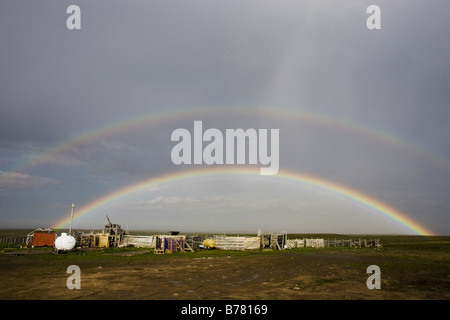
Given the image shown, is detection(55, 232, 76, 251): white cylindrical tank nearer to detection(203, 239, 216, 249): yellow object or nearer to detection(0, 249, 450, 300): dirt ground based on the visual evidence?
detection(0, 249, 450, 300): dirt ground

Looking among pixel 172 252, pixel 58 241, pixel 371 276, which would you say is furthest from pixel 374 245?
pixel 58 241

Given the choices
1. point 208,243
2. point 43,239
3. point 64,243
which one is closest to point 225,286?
point 64,243

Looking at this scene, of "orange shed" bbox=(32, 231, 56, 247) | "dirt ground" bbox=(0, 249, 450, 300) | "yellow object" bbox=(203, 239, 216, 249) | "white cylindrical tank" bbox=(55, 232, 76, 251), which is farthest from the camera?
"yellow object" bbox=(203, 239, 216, 249)

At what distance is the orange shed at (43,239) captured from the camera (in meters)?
47.3

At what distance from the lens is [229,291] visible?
1385cm

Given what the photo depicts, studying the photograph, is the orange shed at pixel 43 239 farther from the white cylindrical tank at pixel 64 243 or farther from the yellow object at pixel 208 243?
the yellow object at pixel 208 243

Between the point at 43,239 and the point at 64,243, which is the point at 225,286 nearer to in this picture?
the point at 64,243

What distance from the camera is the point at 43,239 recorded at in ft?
157

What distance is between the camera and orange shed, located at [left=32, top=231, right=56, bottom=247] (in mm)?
47312

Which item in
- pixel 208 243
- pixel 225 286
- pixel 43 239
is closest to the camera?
pixel 225 286

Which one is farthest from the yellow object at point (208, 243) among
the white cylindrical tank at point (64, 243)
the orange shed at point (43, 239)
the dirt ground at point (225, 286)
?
the dirt ground at point (225, 286)

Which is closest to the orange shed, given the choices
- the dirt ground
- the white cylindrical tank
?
the white cylindrical tank
